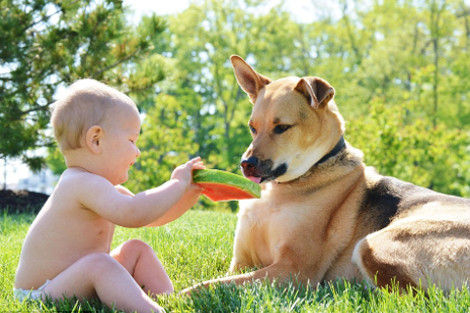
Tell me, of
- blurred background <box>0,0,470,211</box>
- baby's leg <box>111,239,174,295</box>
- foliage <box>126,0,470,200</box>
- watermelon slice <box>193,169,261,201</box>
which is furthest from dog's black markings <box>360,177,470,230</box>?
foliage <box>126,0,470,200</box>

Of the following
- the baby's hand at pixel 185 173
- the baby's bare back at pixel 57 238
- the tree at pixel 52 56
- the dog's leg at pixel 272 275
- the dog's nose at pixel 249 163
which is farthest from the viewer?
the tree at pixel 52 56

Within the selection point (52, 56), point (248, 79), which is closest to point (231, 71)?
point (52, 56)

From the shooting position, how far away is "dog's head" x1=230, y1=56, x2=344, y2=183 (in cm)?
386

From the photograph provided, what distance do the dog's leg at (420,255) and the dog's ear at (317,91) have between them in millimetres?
1098

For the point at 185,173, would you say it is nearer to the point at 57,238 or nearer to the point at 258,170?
the point at 57,238

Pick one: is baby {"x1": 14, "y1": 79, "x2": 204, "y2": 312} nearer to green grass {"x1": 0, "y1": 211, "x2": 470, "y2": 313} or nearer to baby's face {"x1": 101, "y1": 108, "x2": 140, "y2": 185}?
baby's face {"x1": 101, "y1": 108, "x2": 140, "y2": 185}

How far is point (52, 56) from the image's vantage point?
31.5 ft

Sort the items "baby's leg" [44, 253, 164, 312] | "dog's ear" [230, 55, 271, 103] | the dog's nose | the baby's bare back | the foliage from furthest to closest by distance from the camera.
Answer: the foliage → "dog's ear" [230, 55, 271, 103] → the dog's nose → the baby's bare back → "baby's leg" [44, 253, 164, 312]

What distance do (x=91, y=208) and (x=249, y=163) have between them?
1.36 m

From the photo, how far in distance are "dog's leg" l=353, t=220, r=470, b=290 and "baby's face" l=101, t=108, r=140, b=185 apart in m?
1.77

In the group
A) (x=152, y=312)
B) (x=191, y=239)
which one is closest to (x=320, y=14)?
(x=191, y=239)

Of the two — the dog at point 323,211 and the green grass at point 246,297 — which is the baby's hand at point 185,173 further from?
the dog at point 323,211

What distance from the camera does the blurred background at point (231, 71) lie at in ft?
31.4

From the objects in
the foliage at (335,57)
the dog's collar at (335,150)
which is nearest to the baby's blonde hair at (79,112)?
the dog's collar at (335,150)
